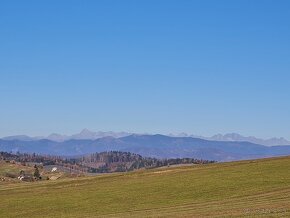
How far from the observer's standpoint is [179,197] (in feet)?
207

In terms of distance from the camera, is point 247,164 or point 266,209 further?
point 247,164

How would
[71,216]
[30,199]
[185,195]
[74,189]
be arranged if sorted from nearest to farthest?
[71,216] < [185,195] < [30,199] < [74,189]

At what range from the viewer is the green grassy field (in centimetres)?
4847

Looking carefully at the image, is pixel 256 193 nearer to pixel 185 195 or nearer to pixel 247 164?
pixel 185 195

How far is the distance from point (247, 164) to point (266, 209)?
4935 centimetres

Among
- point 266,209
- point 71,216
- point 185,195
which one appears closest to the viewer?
point 266,209

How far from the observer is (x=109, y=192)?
243 ft

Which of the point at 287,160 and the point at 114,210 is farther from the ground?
the point at 287,160

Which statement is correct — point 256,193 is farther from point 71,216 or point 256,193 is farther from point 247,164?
point 247,164

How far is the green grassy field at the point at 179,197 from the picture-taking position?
159 feet

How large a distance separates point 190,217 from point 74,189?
43996 mm

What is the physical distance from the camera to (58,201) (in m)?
70.4

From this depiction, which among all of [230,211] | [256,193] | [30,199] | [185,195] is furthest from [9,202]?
[230,211]

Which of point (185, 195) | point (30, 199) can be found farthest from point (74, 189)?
point (185, 195)
